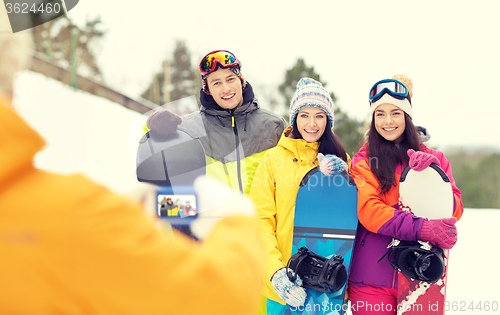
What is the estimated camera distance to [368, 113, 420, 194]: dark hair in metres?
2.03

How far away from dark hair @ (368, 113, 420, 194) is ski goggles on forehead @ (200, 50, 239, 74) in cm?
111

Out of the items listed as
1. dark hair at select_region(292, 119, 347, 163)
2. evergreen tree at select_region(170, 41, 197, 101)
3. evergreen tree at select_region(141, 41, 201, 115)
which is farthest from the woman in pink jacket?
evergreen tree at select_region(170, 41, 197, 101)

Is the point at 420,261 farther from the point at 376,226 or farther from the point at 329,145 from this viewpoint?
the point at 329,145

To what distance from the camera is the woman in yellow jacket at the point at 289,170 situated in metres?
1.93

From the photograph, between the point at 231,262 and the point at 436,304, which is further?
the point at 436,304

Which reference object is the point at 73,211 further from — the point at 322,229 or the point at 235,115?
the point at 235,115

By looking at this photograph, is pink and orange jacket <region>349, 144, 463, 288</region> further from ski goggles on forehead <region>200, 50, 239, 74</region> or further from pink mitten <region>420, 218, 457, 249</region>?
ski goggles on forehead <region>200, 50, 239, 74</region>

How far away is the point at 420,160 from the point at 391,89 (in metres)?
0.54

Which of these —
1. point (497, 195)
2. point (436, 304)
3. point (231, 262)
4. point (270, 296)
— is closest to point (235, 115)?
point (270, 296)

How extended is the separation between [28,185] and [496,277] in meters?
6.22

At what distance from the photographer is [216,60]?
7.73 feet

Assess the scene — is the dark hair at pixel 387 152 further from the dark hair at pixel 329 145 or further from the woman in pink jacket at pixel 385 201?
the dark hair at pixel 329 145

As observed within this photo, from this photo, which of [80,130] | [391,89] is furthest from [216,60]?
[80,130]

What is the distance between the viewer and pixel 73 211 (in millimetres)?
448
